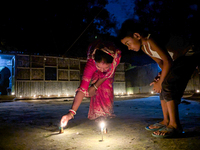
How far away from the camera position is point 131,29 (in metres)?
2.34

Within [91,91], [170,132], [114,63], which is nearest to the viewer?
[170,132]

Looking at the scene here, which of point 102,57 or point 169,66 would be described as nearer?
point 169,66

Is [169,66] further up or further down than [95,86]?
further up

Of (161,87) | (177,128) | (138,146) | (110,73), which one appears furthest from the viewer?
(110,73)

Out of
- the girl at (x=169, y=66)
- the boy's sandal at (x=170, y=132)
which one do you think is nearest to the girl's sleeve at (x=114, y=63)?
the girl at (x=169, y=66)

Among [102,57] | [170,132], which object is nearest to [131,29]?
[102,57]

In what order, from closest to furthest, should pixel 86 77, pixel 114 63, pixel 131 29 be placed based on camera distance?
1. pixel 131 29
2. pixel 86 77
3. pixel 114 63

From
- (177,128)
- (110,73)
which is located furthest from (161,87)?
(110,73)

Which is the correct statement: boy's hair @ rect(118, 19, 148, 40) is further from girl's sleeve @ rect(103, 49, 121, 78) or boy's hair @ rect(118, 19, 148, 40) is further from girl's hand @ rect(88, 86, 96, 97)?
girl's hand @ rect(88, 86, 96, 97)

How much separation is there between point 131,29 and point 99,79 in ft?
3.52

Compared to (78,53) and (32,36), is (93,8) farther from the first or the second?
(32,36)

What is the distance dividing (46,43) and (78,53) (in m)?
3.45

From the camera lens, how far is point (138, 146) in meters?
1.82

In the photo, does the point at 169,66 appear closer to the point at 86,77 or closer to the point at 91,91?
the point at 86,77
